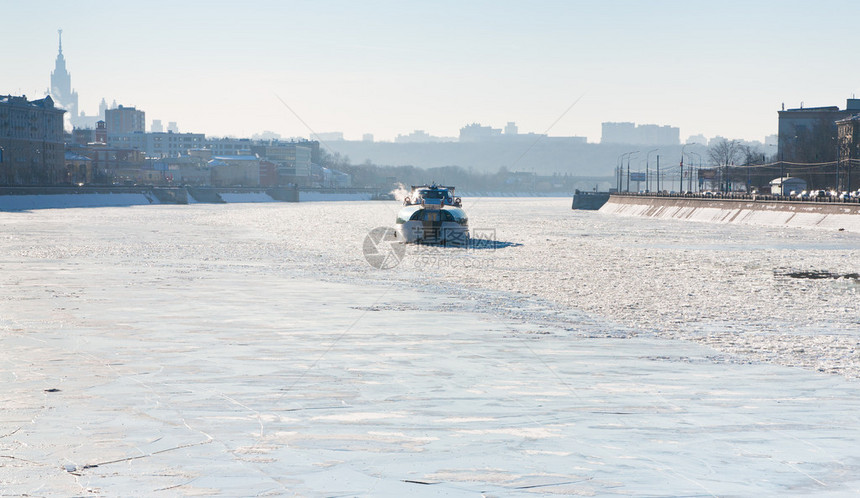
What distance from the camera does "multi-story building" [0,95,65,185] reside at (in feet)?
549

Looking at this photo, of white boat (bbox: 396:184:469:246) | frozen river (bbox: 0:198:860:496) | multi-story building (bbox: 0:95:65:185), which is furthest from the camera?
multi-story building (bbox: 0:95:65:185)

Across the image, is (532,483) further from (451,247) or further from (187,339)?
(451,247)

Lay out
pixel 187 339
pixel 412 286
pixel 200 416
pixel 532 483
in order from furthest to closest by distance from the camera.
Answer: pixel 412 286 < pixel 187 339 < pixel 200 416 < pixel 532 483

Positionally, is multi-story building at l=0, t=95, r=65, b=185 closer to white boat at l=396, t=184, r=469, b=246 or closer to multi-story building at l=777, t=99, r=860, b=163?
white boat at l=396, t=184, r=469, b=246

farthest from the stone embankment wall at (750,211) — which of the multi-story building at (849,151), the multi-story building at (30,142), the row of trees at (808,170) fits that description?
the multi-story building at (30,142)

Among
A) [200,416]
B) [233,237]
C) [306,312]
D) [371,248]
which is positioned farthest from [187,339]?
[233,237]

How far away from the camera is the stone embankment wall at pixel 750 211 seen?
80.5 meters

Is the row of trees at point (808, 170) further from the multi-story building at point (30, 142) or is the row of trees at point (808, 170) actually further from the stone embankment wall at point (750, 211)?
the multi-story building at point (30, 142)

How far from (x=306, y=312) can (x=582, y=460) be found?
38.3ft

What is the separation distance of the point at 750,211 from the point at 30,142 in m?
135

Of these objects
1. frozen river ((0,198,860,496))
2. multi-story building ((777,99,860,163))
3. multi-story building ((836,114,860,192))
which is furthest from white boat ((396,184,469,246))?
multi-story building ((777,99,860,163))

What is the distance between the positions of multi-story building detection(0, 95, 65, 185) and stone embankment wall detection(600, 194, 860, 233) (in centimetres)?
10111

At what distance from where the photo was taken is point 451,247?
4666 cm

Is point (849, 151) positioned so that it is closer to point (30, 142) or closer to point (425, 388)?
point (30, 142)
